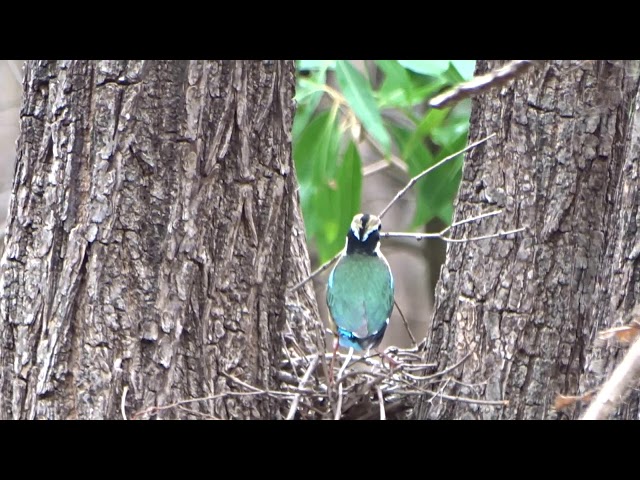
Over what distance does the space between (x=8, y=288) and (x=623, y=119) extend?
2.10 metres

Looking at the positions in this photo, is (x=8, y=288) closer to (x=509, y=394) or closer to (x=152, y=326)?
(x=152, y=326)

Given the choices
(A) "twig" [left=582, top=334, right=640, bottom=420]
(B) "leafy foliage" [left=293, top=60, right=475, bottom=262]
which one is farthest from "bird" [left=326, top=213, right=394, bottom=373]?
(A) "twig" [left=582, top=334, right=640, bottom=420]

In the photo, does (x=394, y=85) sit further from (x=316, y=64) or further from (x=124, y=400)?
(x=124, y=400)

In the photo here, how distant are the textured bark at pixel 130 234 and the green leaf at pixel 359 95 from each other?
2.05m

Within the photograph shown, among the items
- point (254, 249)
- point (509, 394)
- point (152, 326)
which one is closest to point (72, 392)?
point (152, 326)

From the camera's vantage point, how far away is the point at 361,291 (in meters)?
4.05

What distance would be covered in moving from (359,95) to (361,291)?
4.39 ft

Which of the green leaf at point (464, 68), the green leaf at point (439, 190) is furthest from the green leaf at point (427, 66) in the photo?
the green leaf at point (439, 190)

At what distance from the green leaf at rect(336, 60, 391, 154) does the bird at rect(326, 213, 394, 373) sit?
3.03 ft

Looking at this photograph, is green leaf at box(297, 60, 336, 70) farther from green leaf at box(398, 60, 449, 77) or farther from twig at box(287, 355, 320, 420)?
twig at box(287, 355, 320, 420)

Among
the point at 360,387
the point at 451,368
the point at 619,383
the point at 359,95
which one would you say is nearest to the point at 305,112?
the point at 359,95

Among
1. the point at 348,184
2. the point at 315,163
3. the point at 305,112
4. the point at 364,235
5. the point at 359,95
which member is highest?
the point at 305,112

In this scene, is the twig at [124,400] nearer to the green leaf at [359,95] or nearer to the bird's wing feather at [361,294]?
the bird's wing feather at [361,294]

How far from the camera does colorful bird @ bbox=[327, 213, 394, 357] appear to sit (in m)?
3.92
